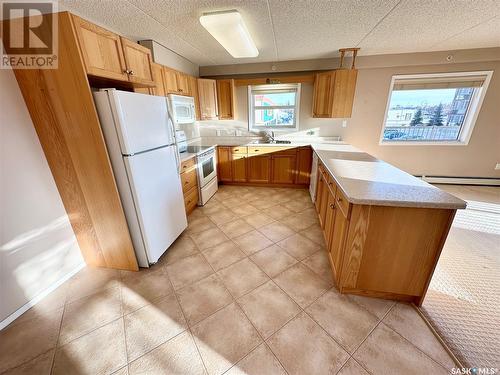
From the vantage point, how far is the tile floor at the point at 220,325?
1.18 meters

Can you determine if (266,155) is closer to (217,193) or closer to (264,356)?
(217,193)

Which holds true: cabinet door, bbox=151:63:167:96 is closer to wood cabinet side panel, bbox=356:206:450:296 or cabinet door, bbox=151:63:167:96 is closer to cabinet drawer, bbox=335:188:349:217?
cabinet drawer, bbox=335:188:349:217

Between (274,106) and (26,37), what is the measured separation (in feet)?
11.5

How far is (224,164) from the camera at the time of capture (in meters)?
4.02

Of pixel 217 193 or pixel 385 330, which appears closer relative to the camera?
pixel 385 330

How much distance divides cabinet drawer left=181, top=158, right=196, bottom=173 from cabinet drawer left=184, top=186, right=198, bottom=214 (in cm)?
33

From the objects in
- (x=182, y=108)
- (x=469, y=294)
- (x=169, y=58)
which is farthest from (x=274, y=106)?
(x=469, y=294)

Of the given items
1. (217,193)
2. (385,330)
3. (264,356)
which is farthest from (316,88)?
(264,356)

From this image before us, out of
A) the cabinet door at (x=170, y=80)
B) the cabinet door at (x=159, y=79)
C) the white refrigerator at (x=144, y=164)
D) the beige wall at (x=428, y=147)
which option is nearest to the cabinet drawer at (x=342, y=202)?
the white refrigerator at (x=144, y=164)

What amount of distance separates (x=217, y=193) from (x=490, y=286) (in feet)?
11.4

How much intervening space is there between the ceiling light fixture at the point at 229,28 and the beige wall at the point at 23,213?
65.6 inches

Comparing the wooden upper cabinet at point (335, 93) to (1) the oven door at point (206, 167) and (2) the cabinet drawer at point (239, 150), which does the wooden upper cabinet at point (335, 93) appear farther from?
(1) the oven door at point (206, 167)

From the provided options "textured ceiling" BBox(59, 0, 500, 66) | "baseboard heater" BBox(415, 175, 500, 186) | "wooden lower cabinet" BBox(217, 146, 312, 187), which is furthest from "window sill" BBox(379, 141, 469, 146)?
"wooden lower cabinet" BBox(217, 146, 312, 187)

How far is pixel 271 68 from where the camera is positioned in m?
3.79
